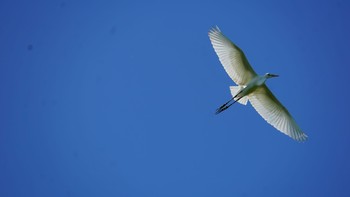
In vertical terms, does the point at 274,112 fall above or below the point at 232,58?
below

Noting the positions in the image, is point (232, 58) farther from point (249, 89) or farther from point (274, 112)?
point (274, 112)

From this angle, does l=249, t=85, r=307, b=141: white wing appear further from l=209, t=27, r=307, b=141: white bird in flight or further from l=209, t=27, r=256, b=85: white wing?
l=209, t=27, r=256, b=85: white wing

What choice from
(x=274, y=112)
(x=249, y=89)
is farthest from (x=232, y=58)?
(x=274, y=112)

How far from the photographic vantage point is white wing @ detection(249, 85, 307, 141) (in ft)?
45.7

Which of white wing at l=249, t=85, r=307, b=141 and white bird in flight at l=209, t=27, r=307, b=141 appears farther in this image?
white wing at l=249, t=85, r=307, b=141

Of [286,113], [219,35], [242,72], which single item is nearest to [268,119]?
[286,113]

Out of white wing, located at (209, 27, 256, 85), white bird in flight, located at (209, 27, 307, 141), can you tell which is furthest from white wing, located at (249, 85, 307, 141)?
white wing, located at (209, 27, 256, 85)

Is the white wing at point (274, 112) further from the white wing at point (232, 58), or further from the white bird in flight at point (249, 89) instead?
the white wing at point (232, 58)

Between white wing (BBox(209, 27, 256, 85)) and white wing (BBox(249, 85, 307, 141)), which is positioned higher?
white wing (BBox(209, 27, 256, 85))

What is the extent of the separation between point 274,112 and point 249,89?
109 cm

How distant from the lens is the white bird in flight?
13281mm

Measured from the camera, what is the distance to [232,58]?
13.6 meters

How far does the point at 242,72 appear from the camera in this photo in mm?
13805

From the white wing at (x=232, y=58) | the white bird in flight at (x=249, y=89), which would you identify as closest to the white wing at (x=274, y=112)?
the white bird in flight at (x=249, y=89)
